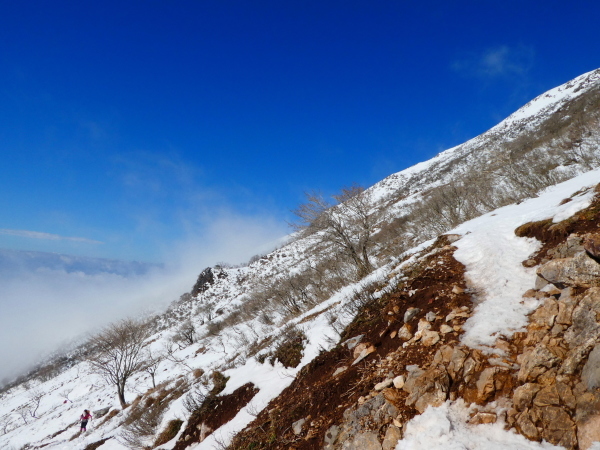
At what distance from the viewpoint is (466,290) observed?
5223 mm

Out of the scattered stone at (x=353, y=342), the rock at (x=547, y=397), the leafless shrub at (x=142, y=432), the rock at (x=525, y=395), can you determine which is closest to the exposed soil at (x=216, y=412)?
the leafless shrub at (x=142, y=432)

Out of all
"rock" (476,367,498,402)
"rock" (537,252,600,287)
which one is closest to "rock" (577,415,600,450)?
"rock" (476,367,498,402)

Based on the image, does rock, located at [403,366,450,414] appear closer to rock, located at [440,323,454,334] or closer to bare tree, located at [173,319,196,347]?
rock, located at [440,323,454,334]

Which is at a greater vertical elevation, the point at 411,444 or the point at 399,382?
the point at 399,382

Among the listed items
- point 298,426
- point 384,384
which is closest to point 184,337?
point 298,426

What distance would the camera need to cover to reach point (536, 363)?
286cm

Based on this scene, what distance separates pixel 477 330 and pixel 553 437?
64.5 inches

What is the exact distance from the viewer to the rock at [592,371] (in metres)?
2.38

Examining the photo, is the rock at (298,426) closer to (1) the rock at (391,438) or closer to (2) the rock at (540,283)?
(1) the rock at (391,438)

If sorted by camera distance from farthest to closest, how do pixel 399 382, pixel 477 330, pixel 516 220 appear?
pixel 516 220, pixel 477 330, pixel 399 382

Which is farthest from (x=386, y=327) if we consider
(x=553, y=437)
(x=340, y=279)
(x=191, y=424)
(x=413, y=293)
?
(x=340, y=279)

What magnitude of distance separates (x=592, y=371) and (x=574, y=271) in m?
2.03

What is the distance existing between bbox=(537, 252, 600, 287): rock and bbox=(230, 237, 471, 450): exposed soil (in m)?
1.24

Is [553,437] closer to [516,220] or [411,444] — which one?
[411,444]
